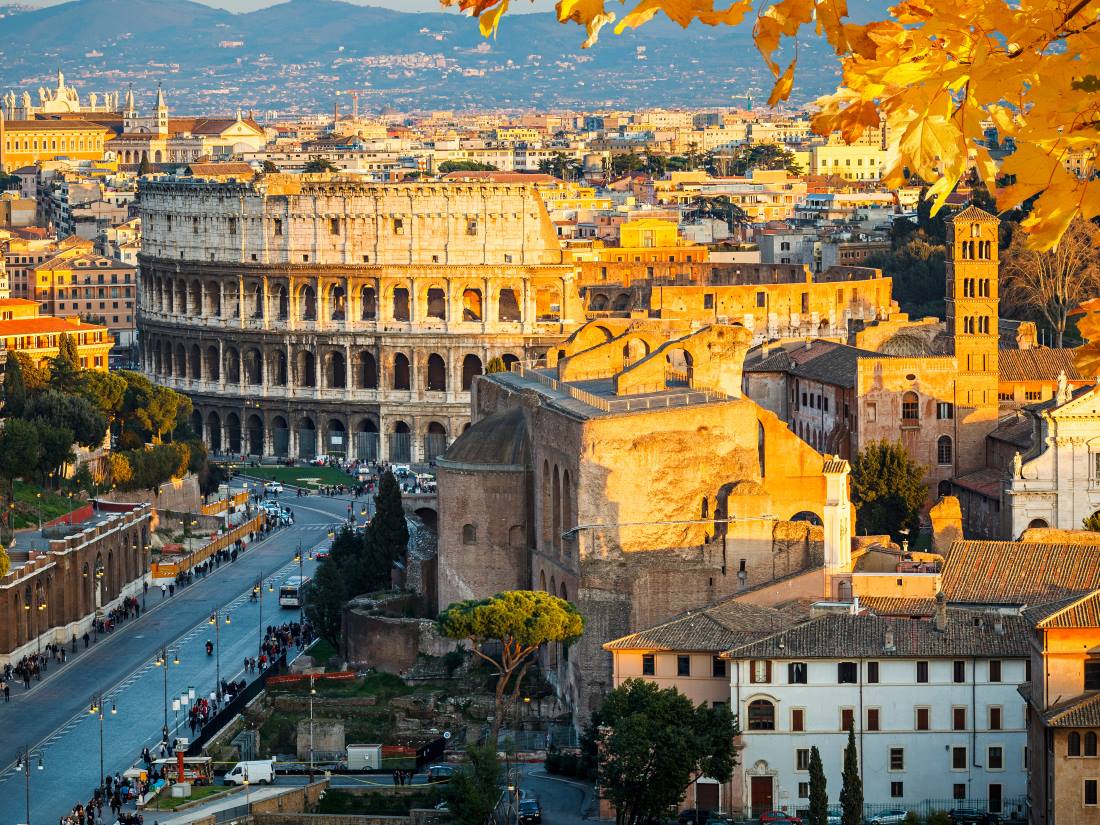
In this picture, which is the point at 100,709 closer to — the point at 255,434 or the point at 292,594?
the point at 292,594

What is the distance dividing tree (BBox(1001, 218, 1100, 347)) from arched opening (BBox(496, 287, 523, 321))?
2166 cm

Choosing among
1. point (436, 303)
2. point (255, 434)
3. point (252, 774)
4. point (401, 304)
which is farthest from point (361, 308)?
point (252, 774)

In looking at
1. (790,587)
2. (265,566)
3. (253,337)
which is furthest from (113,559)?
(253,337)

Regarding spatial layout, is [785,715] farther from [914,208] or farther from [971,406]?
[914,208]

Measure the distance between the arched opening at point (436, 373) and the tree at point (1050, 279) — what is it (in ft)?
81.0

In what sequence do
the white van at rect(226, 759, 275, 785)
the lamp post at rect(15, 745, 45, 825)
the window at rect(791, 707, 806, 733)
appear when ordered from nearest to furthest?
the window at rect(791, 707, 806, 733)
the white van at rect(226, 759, 275, 785)
the lamp post at rect(15, 745, 45, 825)

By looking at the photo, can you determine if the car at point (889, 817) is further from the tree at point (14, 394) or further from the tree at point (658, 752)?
the tree at point (14, 394)

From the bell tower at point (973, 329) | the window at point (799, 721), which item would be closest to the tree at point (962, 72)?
the window at point (799, 721)

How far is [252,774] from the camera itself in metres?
45.3

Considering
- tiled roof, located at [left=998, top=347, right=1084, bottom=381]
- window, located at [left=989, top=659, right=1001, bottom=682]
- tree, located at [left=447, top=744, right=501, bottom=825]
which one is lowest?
tree, located at [left=447, top=744, right=501, bottom=825]

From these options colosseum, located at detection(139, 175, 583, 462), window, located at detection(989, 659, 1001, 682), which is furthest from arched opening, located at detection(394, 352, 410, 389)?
window, located at detection(989, 659, 1001, 682)

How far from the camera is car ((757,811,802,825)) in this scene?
41.0 m

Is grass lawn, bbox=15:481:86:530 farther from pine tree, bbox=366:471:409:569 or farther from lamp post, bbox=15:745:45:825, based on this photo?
lamp post, bbox=15:745:45:825

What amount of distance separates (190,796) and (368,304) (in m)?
69.3
